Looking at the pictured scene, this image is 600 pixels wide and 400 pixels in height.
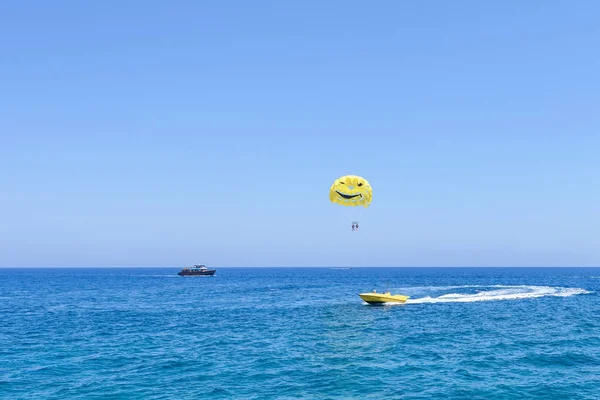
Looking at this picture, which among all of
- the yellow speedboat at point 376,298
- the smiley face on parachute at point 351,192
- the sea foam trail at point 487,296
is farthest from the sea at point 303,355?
the sea foam trail at point 487,296

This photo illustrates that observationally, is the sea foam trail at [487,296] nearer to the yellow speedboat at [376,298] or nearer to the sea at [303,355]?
the yellow speedboat at [376,298]

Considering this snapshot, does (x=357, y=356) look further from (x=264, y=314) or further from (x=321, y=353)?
(x=264, y=314)

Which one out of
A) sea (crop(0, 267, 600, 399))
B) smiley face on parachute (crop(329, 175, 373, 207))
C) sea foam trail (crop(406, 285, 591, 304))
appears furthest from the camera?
sea foam trail (crop(406, 285, 591, 304))

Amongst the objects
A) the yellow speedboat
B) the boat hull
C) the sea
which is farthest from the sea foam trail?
the sea

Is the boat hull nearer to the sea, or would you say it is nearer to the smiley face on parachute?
the sea

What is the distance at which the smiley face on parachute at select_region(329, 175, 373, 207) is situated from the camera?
5041 centimetres

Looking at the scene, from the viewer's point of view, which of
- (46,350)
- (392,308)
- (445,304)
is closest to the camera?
(46,350)

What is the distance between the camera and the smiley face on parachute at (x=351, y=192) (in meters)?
50.4

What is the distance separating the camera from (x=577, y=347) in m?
39.2

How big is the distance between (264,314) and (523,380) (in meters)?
37.3

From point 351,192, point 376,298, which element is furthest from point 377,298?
point 351,192

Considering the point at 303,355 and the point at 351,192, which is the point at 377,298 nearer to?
the point at 351,192

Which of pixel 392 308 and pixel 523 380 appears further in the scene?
pixel 392 308

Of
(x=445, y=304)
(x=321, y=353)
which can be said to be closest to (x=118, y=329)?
(x=321, y=353)
